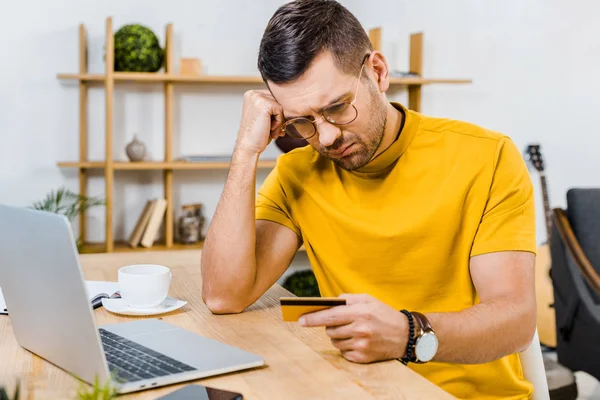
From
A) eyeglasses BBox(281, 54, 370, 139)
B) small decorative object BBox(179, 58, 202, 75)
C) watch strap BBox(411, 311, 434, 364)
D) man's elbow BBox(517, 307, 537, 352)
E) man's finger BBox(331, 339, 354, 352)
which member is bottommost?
man's elbow BBox(517, 307, 537, 352)

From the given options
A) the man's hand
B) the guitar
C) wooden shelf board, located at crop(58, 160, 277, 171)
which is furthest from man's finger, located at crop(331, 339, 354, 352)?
the guitar

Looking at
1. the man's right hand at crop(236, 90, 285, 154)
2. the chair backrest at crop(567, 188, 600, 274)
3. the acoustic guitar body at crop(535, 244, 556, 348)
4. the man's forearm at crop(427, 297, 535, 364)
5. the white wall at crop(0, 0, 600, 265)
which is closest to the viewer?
the man's forearm at crop(427, 297, 535, 364)

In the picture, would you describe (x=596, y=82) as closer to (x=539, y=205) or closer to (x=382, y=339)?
(x=539, y=205)

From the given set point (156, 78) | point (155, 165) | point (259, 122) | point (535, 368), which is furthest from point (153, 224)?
point (535, 368)

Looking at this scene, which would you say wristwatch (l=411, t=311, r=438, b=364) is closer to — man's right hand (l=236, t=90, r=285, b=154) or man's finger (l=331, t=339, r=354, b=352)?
man's finger (l=331, t=339, r=354, b=352)

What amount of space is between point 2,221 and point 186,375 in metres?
0.33

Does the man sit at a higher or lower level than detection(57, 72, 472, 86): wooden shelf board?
lower

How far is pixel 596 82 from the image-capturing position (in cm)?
436

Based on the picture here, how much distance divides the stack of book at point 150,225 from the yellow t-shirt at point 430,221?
207cm

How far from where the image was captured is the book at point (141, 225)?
3.58 metres

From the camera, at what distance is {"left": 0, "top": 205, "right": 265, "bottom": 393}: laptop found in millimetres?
898

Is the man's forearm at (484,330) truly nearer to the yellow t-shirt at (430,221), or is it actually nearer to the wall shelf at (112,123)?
the yellow t-shirt at (430,221)

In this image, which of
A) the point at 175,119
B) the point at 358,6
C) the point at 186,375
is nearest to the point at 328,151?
the point at 186,375

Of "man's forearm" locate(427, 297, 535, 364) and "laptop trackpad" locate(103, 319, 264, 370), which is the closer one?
"laptop trackpad" locate(103, 319, 264, 370)
